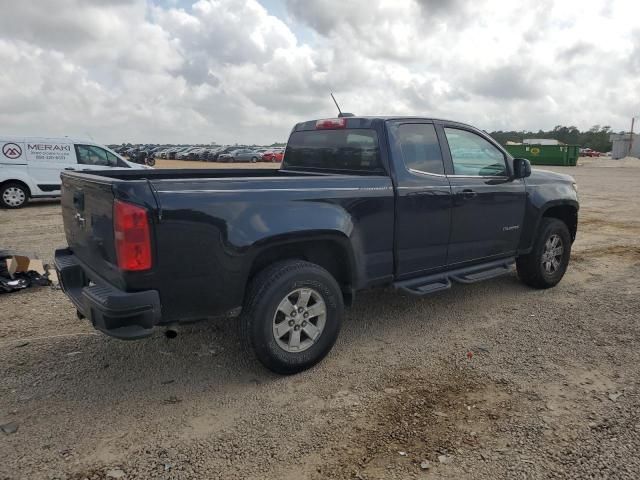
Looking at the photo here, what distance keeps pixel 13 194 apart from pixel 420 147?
459 inches

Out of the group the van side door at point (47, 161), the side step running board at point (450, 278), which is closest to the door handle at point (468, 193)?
the side step running board at point (450, 278)

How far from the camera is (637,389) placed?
3410mm

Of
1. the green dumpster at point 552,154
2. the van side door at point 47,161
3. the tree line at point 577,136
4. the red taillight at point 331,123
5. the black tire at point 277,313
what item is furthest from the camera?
the tree line at point 577,136

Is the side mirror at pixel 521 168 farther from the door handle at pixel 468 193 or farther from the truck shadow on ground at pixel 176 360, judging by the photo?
the truck shadow on ground at pixel 176 360

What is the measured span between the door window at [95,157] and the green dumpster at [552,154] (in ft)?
123

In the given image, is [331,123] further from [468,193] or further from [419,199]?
[468,193]

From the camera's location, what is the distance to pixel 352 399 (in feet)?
10.8

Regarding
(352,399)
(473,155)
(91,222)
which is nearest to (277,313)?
(352,399)

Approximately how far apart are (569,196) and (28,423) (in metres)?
5.65

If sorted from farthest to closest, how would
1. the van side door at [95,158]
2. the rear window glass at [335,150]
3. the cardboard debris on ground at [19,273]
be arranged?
A: the van side door at [95,158], the cardboard debris on ground at [19,273], the rear window glass at [335,150]

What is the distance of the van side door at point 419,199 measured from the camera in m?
4.08

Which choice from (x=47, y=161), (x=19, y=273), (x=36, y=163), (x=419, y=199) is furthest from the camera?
(x=47, y=161)

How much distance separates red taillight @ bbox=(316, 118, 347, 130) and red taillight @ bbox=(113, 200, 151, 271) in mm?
2220

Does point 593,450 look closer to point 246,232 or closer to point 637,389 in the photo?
point 637,389
